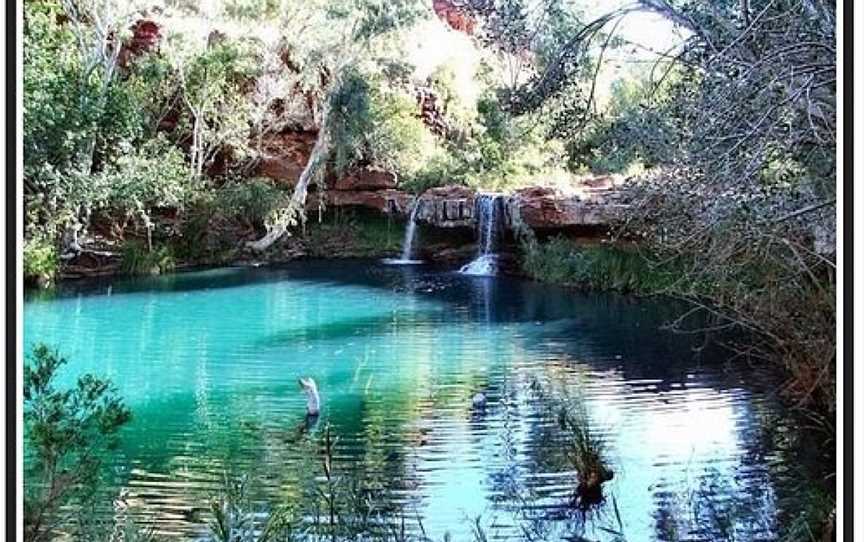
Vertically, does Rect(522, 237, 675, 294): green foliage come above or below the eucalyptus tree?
below

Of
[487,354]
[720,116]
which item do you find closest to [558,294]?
[487,354]

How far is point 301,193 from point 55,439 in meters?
2.37

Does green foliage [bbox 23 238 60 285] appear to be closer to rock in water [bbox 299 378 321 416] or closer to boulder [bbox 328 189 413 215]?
rock in water [bbox 299 378 321 416]

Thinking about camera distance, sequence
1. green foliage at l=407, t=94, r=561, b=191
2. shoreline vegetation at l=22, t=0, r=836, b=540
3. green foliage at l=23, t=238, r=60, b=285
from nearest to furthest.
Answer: shoreline vegetation at l=22, t=0, r=836, b=540 < green foliage at l=23, t=238, r=60, b=285 < green foliage at l=407, t=94, r=561, b=191

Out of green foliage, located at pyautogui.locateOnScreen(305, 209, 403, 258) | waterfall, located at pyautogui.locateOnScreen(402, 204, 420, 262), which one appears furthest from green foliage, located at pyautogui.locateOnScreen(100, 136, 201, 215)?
waterfall, located at pyautogui.locateOnScreen(402, 204, 420, 262)

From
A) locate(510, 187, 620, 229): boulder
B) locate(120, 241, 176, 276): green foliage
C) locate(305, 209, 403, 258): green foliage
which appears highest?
locate(510, 187, 620, 229): boulder

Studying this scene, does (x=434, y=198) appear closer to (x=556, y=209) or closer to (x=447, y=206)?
(x=447, y=206)

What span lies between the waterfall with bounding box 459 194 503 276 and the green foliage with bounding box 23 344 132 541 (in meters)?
1.94

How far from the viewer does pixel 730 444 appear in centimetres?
265

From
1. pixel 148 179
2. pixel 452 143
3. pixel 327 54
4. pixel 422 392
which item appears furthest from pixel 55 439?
pixel 327 54

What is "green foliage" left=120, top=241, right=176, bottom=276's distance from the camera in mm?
3445

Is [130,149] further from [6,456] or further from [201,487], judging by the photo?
[6,456]

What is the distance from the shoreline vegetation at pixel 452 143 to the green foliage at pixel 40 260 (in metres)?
0.01

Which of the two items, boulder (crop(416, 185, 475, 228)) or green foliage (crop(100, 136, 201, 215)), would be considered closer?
green foliage (crop(100, 136, 201, 215))
